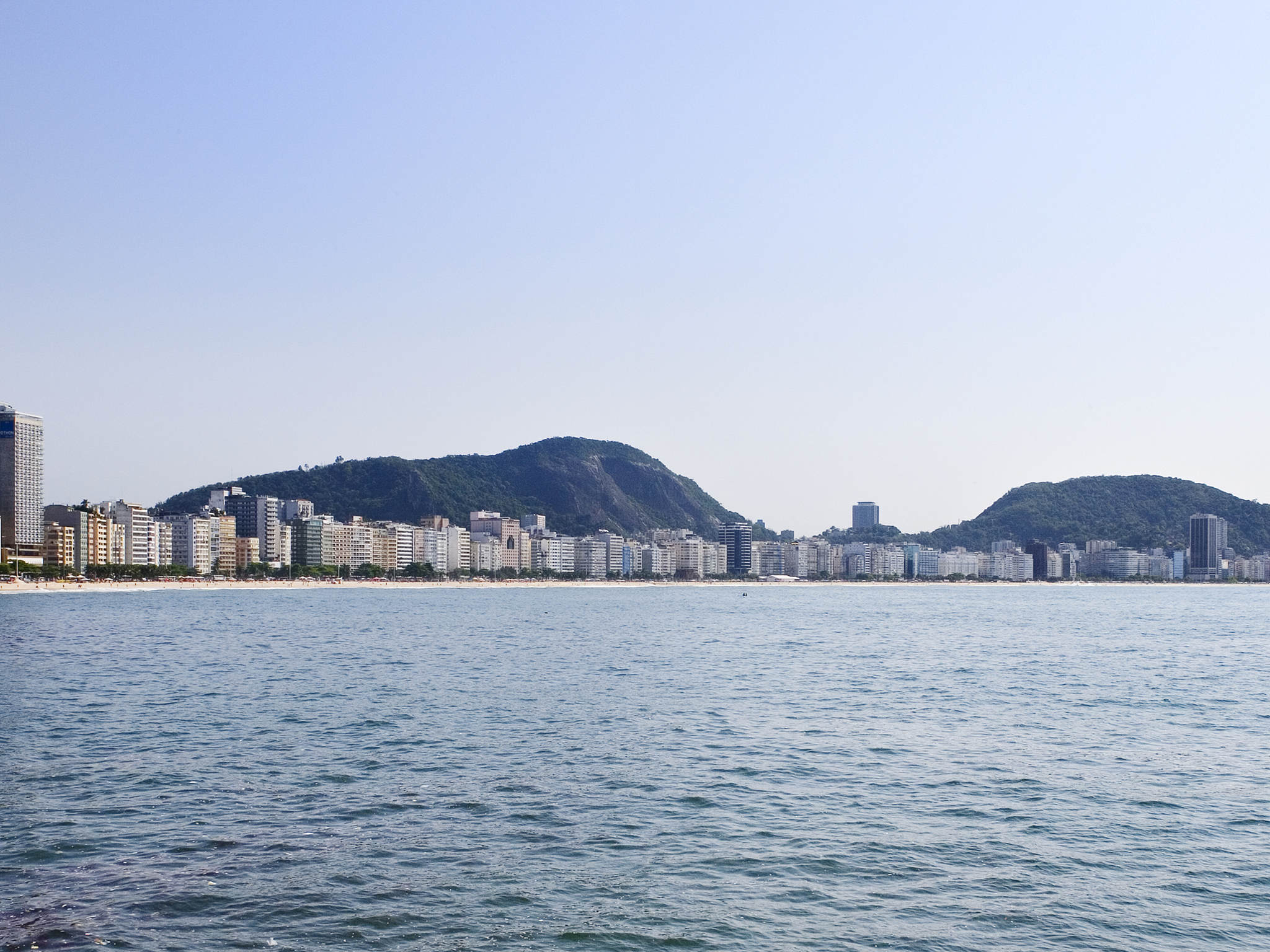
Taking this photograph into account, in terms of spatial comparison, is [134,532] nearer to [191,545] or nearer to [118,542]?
[118,542]

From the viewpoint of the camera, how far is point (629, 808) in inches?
707

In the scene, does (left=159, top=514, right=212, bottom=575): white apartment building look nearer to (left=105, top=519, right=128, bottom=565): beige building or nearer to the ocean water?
(left=105, top=519, right=128, bottom=565): beige building

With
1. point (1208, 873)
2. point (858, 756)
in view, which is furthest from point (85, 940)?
point (858, 756)

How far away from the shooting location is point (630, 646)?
182 ft

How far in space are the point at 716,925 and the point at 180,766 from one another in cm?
1263

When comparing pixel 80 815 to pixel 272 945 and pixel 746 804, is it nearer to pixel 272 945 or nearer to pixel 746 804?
pixel 272 945

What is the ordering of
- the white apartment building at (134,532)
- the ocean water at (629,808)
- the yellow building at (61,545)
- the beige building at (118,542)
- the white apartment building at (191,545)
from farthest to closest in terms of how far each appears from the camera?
the white apartment building at (191,545), the white apartment building at (134,532), the beige building at (118,542), the yellow building at (61,545), the ocean water at (629,808)

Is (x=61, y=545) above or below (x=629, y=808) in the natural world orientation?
above

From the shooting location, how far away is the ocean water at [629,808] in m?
12.6

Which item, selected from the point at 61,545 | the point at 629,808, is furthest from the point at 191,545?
the point at 629,808

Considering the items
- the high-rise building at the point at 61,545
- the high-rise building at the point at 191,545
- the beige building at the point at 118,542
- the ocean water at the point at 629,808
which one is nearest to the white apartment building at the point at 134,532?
the beige building at the point at 118,542

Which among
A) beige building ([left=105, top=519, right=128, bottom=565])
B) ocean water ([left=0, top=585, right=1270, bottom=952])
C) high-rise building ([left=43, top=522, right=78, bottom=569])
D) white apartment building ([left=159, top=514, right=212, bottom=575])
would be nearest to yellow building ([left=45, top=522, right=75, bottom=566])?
high-rise building ([left=43, top=522, right=78, bottom=569])

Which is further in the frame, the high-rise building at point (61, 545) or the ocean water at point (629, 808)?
the high-rise building at point (61, 545)

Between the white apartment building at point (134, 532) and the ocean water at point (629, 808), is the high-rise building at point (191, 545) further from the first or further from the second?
the ocean water at point (629, 808)
